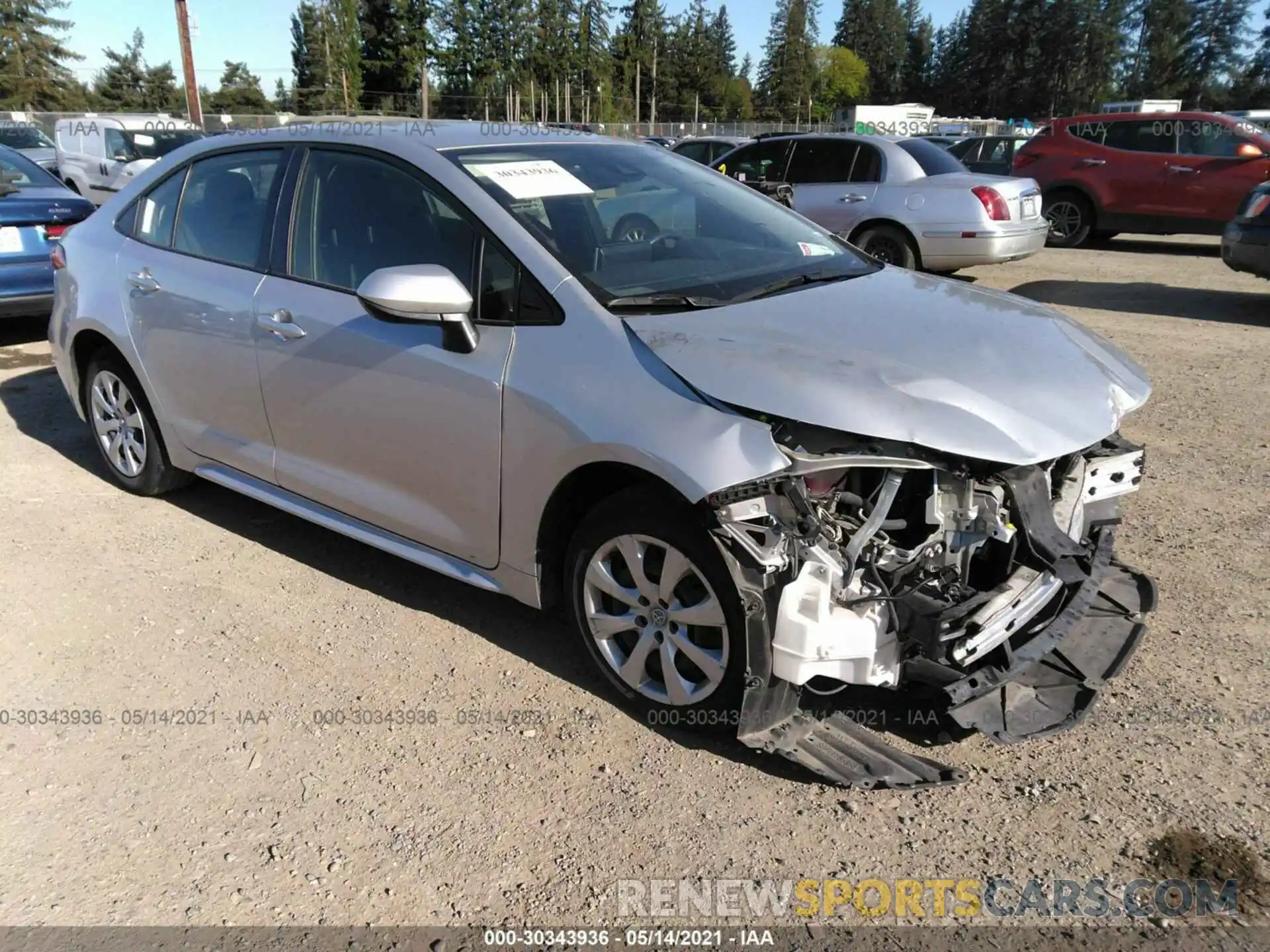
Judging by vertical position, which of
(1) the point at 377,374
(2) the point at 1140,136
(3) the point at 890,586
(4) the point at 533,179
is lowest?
(3) the point at 890,586

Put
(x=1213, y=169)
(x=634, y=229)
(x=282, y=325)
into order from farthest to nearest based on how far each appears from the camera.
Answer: (x=1213, y=169)
(x=282, y=325)
(x=634, y=229)

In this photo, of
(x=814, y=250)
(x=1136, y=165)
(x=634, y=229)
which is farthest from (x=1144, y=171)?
(x=634, y=229)

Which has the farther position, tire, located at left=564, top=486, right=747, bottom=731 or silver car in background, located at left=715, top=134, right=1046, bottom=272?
silver car in background, located at left=715, top=134, right=1046, bottom=272

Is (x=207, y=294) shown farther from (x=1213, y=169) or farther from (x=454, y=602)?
(x=1213, y=169)

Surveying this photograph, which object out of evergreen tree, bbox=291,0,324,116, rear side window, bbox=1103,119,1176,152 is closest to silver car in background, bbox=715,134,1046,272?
rear side window, bbox=1103,119,1176,152

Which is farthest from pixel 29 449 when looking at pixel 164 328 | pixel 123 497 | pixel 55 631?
pixel 55 631

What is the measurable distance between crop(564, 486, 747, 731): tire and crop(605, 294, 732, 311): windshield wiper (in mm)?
590

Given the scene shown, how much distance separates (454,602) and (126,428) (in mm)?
2159

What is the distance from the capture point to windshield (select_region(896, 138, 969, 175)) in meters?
10.4

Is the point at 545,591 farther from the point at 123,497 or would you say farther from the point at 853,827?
the point at 123,497

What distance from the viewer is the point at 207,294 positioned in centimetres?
414

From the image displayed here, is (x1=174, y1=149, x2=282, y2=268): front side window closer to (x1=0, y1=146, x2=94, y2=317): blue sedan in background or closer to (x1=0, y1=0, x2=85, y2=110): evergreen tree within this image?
(x1=0, y1=146, x2=94, y2=317): blue sedan in background

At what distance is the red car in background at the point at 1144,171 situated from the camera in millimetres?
12555

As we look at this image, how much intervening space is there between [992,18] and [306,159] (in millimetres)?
111505
